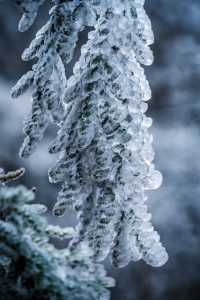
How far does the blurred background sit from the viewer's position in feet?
21.5

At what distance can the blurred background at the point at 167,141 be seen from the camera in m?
6.54

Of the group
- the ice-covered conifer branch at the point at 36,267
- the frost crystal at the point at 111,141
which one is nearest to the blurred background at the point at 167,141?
the frost crystal at the point at 111,141

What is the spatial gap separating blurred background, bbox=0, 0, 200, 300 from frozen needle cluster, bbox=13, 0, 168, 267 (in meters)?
4.46

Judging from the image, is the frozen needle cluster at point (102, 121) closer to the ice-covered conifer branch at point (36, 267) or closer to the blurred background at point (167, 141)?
the ice-covered conifer branch at point (36, 267)

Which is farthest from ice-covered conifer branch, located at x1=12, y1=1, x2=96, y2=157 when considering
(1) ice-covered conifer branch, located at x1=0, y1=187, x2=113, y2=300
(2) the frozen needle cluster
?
(1) ice-covered conifer branch, located at x1=0, y1=187, x2=113, y2=300

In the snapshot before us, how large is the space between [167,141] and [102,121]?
631 centimetres

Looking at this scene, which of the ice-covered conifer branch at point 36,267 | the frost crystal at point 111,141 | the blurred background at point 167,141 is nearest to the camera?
the ice-covered conifer branch at point 36,267

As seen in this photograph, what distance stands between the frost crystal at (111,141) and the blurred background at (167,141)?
445 cm

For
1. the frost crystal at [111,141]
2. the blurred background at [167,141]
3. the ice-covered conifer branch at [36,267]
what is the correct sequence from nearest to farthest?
the ice-covered conifer branch at [36,267]
the frost crystal at [111,141]
the blurred background at [167,141]

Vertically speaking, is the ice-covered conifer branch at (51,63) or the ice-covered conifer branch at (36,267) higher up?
the ice-covered conifer branch at (51,63)

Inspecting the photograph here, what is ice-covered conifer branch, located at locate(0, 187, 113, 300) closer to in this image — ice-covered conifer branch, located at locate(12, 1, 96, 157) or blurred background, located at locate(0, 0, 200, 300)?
ice-covered conifer branch, located at locate(12, 1, 96, 157)

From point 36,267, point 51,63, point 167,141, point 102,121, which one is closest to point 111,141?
point 102,121

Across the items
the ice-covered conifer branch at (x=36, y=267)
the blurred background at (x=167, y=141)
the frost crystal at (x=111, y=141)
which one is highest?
the blurred background at (x=167, y=141)

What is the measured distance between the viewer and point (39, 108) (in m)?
1.97
